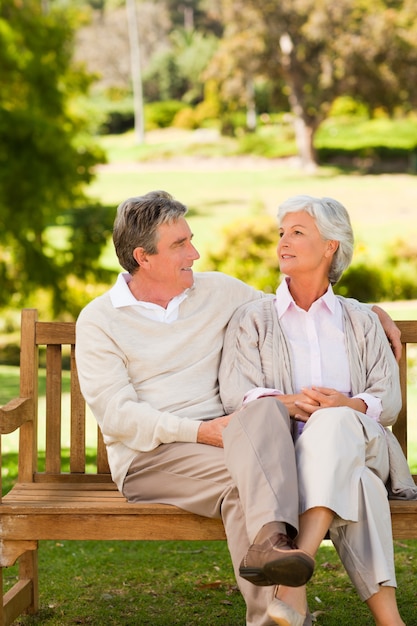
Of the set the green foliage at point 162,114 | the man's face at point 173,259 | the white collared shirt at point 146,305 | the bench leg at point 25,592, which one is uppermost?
the green foliage at point 162,114

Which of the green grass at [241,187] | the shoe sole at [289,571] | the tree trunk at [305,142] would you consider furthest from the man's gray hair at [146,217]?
the tree trunk at [305,142]

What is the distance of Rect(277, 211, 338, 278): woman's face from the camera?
11.6 ft

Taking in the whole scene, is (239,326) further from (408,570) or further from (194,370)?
(408,570)

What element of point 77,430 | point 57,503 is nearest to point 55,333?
point 77,430

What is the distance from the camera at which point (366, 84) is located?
32.4m

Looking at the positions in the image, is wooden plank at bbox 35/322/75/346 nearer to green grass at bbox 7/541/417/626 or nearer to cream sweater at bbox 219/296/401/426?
cream sweater at bbox 219/296/401/426

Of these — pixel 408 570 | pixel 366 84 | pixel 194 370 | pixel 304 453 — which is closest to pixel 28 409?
pixel 194 370

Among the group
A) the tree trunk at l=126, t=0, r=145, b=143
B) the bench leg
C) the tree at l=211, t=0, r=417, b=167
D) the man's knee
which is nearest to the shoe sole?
the man's knee

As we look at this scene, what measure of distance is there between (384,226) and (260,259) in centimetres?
1122

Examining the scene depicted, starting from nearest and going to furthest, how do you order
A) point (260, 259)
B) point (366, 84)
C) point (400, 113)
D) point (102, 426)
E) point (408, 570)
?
point (102, 426)
point (408, 570)
point (260, 259)
point (366, 84)
point (400, 113)

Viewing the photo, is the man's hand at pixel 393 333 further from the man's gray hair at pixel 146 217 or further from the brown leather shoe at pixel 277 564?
the brown leather shoe at pixel 277 564

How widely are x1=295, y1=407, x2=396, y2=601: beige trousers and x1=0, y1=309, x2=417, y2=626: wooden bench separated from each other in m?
0.20

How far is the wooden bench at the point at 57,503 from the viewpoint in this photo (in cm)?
323

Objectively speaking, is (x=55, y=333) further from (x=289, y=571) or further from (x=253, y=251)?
(x=253, y=251)
